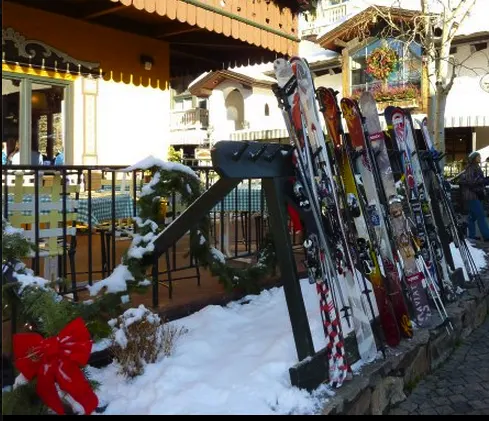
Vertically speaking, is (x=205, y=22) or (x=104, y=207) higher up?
(x=205, y=22)

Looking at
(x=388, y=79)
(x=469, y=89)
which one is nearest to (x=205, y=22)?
(x=469, y=89)

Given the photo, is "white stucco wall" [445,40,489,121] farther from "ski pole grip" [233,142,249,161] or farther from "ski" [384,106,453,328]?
"ski pole grip" [233,142,249,161]

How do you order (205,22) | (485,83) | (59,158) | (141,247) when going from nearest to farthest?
(141,247), (205,22), (59,158), (485,83)

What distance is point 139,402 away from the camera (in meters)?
2.59

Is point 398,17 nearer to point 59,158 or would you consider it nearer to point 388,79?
point 388,79

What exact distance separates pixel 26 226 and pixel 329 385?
7.99 ft

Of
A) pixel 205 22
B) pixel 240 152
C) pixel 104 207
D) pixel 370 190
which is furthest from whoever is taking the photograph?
pixel 205 22

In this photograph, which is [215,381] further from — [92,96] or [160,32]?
[160,32]

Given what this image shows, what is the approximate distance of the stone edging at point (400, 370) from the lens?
2.81 metres

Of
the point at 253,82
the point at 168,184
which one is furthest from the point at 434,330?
the point at 253,82

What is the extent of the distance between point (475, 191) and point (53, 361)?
314 inches

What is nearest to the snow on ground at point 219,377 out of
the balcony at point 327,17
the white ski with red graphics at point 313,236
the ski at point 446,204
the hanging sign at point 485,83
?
the white ski with red graphics at point 313,236

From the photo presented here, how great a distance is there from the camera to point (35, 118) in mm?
7020

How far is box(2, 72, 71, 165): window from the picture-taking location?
6.75 meters
